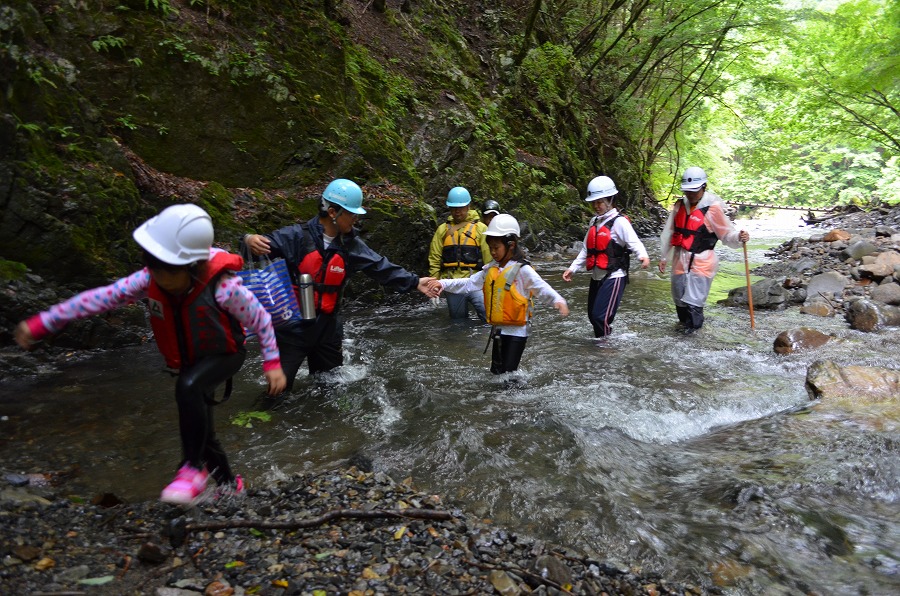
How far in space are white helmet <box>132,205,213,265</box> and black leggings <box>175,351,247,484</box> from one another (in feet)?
2.08

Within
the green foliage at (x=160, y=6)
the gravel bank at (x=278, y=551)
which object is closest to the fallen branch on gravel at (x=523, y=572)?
the gravel bank at (x=278, y=551)

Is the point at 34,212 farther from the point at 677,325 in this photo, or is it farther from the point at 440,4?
the point at 440,4

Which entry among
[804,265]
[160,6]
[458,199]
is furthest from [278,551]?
[804,265]

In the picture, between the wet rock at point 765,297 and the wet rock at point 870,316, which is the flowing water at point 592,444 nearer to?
the wet rock at point 870,316

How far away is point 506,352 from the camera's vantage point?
19.8ft

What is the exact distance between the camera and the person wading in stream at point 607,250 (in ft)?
24.3

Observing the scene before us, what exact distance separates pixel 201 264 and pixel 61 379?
3.67 meters

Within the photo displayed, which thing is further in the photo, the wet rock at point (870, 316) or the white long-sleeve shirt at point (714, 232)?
the wet rock at point (870, 316)

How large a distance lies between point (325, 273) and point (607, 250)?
4.06 m

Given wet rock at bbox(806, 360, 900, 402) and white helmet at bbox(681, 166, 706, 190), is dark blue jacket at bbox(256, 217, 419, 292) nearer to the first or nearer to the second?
wet rock at bbox(806, 360, 900, 402)

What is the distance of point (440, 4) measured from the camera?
18.3m

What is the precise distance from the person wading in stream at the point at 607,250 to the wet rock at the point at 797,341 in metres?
1.94

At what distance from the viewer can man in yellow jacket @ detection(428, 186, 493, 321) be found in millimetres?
8680

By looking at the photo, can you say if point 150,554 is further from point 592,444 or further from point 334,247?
point 592,444
